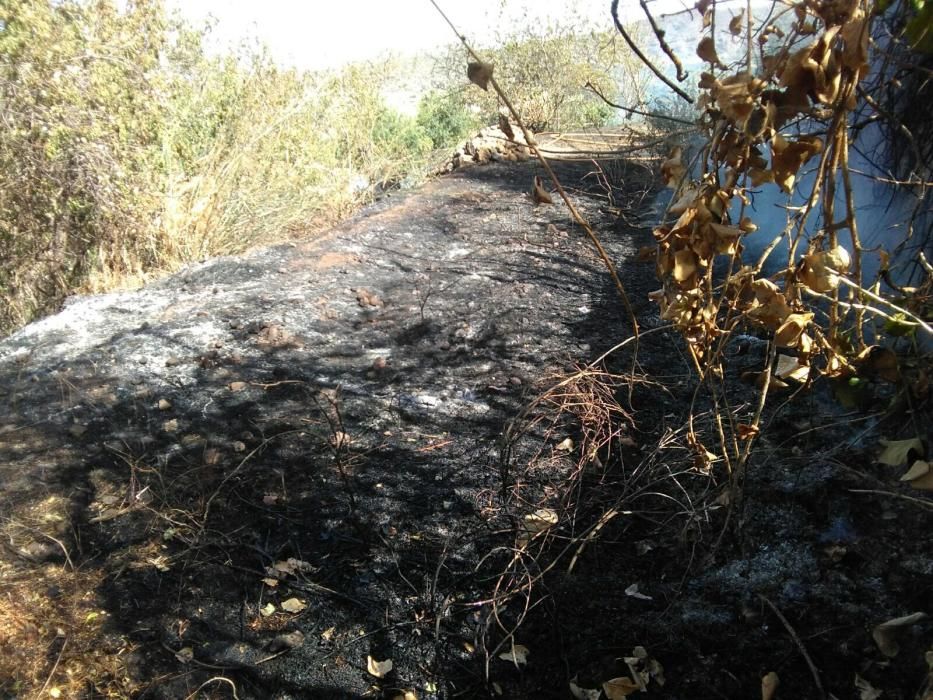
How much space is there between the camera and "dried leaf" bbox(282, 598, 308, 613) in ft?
7.20

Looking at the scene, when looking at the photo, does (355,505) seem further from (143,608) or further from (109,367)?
(109,367)

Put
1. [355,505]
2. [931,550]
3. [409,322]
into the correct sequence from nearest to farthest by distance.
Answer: [931,550], [355,505], [409,322]

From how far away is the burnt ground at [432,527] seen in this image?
1.92 metres

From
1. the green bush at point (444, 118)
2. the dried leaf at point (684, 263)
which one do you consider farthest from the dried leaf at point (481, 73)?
the green bush at point (444, 118)

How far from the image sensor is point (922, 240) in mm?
2795

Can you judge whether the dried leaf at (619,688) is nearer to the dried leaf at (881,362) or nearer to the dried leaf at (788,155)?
the dried leaf at (881,362)

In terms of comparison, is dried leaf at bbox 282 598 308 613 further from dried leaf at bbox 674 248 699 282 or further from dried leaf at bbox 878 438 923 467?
dried leaf at bbox 878 438 923 467

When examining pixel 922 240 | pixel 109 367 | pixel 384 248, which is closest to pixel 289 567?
pixel 109 367

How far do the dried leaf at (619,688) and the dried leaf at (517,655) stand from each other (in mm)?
239

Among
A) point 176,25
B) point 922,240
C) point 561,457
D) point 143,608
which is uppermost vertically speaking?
point 176,25

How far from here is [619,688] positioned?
177cm

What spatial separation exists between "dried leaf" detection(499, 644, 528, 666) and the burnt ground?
2 cm

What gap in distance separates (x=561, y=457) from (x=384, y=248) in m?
3.40

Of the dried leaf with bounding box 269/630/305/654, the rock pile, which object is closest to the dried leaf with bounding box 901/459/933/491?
the dried leaf with bounding box 269/630/305/654
